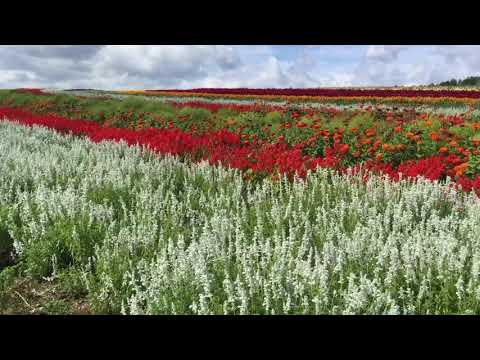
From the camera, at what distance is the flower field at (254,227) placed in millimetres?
2945

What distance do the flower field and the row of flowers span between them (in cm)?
4

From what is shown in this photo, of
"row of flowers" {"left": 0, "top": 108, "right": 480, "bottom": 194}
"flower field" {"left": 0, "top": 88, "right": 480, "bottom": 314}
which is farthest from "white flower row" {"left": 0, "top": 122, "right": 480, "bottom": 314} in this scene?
"row of flowers" {"left": 0, "top": 108, "right": 480, "bottom": 194}

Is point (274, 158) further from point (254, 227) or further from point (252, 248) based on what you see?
point (252, 248)

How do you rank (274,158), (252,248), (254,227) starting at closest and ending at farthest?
(252,248) < (254,227) < (274,158)

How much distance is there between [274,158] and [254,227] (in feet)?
11.0

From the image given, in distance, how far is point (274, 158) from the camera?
7168 mm

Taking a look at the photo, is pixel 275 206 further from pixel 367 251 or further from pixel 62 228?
pixel 62 228

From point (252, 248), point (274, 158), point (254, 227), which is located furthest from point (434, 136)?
point (252, 248)

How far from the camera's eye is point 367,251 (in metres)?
3.58

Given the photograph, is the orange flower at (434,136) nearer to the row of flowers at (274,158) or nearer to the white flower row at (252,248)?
the row of flowers at (274,158)

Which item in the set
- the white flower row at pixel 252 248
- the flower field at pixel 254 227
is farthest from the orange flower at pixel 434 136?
the white flower row at pixel 252 248

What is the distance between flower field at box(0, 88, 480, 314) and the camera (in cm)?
295

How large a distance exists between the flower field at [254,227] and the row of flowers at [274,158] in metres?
0.04

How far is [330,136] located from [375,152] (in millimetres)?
1365
